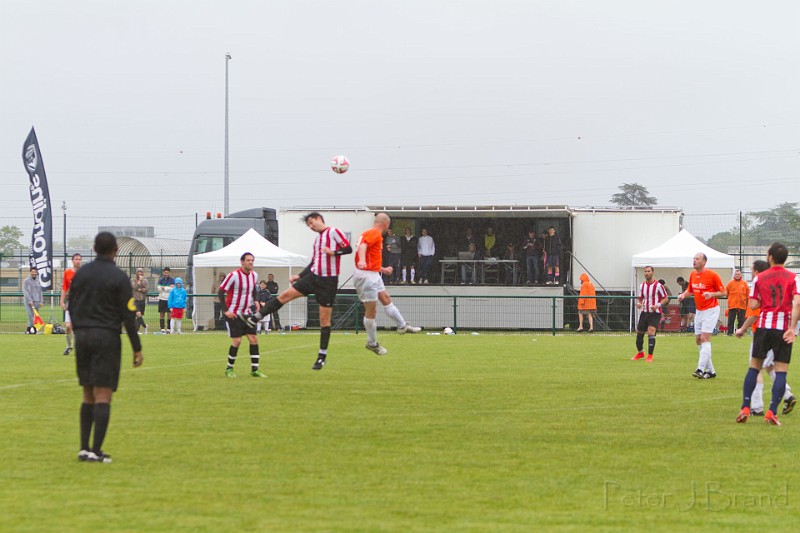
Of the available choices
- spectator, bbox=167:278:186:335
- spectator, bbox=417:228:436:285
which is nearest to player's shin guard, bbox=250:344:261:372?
spectator, bbox=167:278:186:335

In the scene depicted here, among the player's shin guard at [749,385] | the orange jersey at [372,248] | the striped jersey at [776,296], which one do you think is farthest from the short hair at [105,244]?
the player's shin guard at [749,385]

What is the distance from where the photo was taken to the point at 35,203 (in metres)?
31.0

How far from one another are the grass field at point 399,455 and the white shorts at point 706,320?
85 centimetres

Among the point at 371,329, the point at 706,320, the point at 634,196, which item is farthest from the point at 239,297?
the point at 634,196

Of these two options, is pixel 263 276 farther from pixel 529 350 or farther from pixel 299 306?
pixel 529 350

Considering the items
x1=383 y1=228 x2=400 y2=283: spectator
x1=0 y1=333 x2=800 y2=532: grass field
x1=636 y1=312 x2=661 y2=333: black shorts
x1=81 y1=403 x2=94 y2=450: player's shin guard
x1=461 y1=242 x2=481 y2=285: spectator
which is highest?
x1=383 y1=228 x2=400 y2=283: spectator

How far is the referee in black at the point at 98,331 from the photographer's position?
814cm

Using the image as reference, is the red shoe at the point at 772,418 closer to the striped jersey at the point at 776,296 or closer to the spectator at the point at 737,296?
the striped jersey at the point at 776,296

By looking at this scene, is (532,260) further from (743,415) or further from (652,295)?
(743,415)

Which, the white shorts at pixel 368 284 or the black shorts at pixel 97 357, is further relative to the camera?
the white shorts at pixel 368 284

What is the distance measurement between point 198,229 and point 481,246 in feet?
34.6

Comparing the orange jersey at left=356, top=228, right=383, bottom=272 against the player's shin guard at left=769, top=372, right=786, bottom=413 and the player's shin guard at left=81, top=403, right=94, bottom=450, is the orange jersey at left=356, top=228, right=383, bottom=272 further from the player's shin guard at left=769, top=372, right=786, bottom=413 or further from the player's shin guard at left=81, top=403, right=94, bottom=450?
the player's shin guard at left=81, top=403, right=94, bottom=450

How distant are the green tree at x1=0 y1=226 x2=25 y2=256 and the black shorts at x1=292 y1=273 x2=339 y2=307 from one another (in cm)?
2825

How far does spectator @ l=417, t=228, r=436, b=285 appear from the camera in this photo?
33.0m
